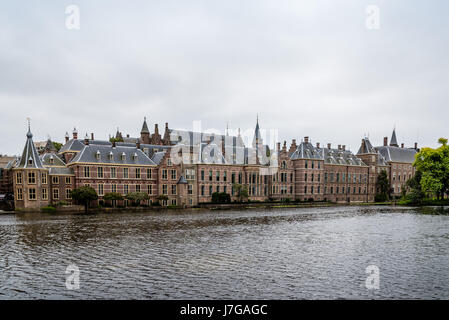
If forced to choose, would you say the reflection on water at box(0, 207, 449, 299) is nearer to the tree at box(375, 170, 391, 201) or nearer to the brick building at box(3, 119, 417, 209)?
the brick building at box(3, 119, 417, 209)

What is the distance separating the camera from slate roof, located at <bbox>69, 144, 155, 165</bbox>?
2335 inches

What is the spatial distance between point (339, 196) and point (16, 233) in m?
78.2

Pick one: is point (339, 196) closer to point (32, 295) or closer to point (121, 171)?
point (121, 171)

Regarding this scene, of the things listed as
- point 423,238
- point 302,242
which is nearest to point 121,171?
point 302,242

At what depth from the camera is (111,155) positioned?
61312 mm

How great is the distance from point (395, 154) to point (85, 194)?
9088cm

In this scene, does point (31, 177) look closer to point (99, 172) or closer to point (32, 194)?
point (32, 194)

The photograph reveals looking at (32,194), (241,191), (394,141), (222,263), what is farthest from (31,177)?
(394,141)

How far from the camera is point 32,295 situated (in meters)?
13.7

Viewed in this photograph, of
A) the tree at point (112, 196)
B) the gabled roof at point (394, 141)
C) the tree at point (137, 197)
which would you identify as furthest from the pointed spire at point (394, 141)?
the tree at point (112, 196)

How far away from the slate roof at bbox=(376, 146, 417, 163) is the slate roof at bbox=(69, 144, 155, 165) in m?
74.0

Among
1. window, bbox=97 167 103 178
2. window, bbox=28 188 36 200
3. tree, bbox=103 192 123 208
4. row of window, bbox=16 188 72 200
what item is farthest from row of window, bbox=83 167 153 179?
window, bbox=28 188 36 200

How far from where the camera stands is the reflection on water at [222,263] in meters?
14.2

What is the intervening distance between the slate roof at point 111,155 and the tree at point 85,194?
21.5ft
